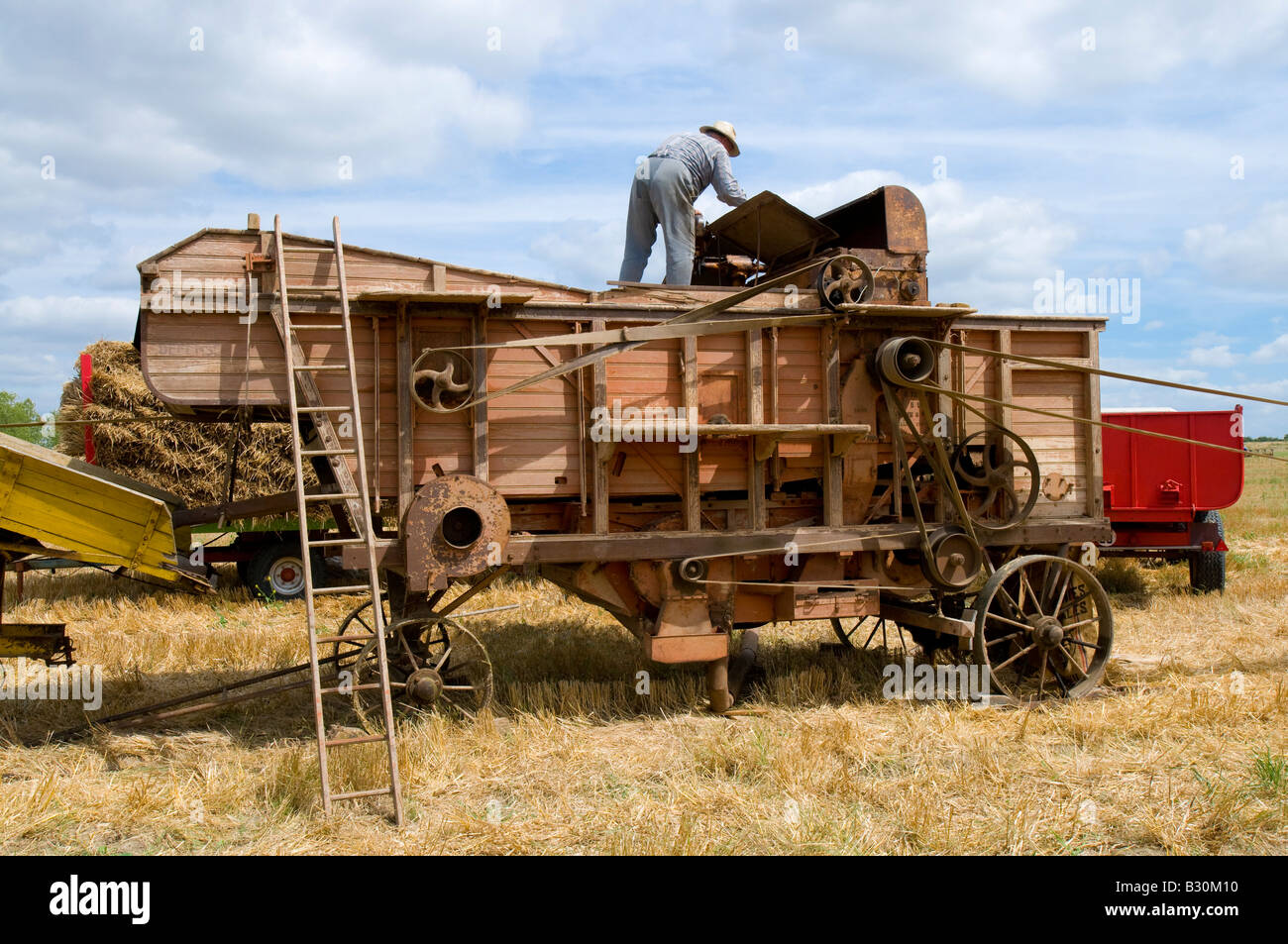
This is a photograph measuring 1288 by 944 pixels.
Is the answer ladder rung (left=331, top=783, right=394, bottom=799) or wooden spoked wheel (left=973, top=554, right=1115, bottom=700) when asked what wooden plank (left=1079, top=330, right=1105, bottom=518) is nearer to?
wooden spoked wheel (left=973, top=554, right=1115, bottom=700)

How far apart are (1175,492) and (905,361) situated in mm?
7960

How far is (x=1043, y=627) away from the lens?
7754mm

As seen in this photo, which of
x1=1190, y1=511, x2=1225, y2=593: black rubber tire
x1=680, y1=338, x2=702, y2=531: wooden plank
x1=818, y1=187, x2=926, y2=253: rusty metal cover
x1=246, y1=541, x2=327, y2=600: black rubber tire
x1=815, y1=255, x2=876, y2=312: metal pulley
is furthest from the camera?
x1=1190, y1=511, x2=1225, y2=593: black rubber tire

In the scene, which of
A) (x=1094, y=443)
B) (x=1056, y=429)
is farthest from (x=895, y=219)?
(x=1094, y=443)

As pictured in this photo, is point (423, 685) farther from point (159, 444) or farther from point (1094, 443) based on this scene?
point (159, 444)

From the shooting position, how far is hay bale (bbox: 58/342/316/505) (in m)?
12.8

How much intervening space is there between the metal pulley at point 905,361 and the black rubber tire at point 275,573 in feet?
27.8

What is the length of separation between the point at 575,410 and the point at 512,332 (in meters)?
0.73

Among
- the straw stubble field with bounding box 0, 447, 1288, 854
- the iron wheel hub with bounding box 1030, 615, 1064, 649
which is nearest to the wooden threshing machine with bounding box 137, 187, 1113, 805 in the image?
the iron wheel hub with bounding box 1030, 615, 1064, 649

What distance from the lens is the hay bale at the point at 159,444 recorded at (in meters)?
12.8

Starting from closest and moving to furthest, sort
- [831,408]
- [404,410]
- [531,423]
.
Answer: [404,410] < [531,423] < [831,408]

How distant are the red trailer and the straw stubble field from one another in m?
3.96

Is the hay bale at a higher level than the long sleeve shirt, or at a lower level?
lower

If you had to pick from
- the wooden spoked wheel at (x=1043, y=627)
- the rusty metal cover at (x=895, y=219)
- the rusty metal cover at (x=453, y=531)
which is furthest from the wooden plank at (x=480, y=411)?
the wooden spoked wheel at (x=1043, y=627)
